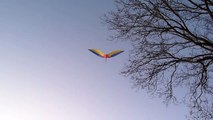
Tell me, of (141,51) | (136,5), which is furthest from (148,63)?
(136,5)

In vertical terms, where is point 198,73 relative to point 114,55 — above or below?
below

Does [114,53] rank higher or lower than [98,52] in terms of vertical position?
lower

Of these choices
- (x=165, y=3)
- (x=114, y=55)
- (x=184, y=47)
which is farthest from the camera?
(x=114, y=55)

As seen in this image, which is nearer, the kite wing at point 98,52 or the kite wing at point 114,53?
the kite wing at point 114,53

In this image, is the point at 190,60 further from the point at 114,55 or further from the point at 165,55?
the point at 114,55

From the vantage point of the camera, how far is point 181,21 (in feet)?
31.9

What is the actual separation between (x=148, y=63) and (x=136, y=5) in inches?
81.2

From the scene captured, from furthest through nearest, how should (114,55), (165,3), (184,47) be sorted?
(114,55) → (184,47) → (165,3)

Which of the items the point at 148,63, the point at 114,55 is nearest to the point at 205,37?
the point at 148,63

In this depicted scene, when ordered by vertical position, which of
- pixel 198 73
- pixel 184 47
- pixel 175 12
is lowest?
pixel 198 73

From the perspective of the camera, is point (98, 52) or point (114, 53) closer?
point (114, 53)

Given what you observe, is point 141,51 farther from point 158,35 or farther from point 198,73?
point 198,73

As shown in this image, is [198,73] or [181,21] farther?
[198,73]

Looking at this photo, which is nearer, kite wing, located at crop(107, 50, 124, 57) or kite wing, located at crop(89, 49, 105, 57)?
kite wing, located at crop(107, 50, 124, 57)
